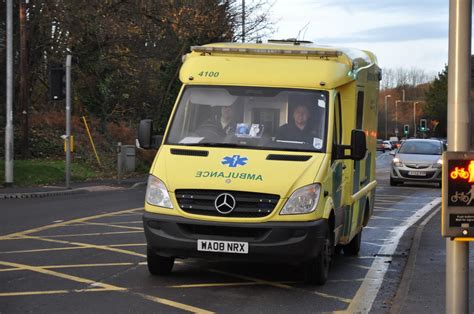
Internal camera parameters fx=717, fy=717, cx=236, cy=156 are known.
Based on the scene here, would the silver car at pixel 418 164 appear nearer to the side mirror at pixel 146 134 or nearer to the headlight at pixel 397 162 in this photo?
the headlight at pixel 397 162

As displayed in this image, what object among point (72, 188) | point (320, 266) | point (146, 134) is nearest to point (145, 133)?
point (146, 134)

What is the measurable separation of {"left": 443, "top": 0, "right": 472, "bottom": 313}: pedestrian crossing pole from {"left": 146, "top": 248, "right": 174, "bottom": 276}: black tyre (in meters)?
4.19

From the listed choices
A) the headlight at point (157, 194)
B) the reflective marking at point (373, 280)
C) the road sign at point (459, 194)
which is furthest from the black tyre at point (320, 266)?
the road sign at point (459, 194)

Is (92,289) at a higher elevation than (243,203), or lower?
lower

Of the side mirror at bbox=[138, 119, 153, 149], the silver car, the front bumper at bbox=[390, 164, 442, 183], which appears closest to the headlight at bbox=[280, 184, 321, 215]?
the side mirror at bbox=[138, 119, 153, 149]

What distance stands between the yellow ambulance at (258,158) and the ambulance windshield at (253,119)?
0.04 feet

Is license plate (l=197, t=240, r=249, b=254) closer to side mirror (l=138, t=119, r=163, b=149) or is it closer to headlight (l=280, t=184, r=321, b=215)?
headlight (l=280, t=184, r=321, b=215)

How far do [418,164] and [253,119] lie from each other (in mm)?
16607

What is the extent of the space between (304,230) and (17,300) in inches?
111

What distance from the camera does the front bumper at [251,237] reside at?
7066mm

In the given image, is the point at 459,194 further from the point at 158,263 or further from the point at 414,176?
the point at 414,176

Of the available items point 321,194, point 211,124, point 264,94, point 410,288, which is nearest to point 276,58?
point 264,94

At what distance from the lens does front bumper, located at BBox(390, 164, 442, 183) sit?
2338cm

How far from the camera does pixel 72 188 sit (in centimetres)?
→ 2234
